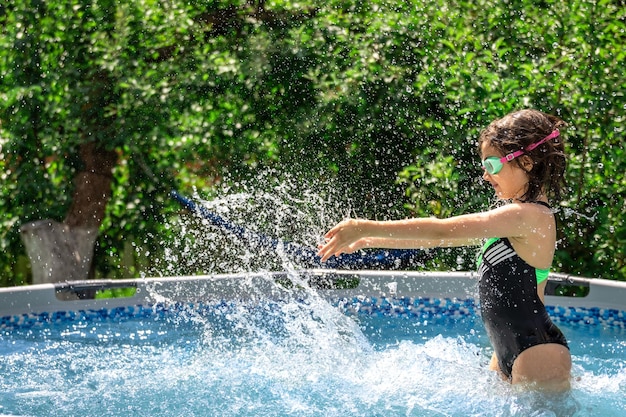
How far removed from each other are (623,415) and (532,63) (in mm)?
2827

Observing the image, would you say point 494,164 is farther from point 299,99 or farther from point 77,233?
point 77,233

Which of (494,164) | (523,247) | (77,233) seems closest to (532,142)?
(494,164)

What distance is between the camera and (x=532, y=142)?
11.1ft

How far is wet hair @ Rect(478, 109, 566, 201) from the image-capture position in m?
3.37

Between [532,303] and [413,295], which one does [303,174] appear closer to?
[413,295]

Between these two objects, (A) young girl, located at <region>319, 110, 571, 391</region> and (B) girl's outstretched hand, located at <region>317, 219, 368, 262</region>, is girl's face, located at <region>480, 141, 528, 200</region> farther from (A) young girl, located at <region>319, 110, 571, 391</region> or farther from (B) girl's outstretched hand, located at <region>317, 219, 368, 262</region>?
(B) girl's outstretched hand, located at <region>317, 219, 368, 262</region>

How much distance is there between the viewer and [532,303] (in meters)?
3.39

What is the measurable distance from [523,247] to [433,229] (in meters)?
0.48

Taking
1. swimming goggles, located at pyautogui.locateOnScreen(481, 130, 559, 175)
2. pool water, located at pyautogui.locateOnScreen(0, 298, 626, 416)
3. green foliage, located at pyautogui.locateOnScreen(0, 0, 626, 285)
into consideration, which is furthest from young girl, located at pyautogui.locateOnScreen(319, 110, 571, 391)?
green foliage, located at pyautogui.locateOnScreen(0, 0, 626, 285)

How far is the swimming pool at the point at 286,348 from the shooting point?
369 cm

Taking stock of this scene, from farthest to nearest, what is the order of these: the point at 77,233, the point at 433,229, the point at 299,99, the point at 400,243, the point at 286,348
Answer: the point at 77,233
the point at 299,99
the point at 286,348
the point at 400,243
the point at 433,229

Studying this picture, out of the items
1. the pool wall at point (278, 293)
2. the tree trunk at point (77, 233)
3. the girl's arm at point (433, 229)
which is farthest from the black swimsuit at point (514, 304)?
the tree trunk at point (77, 233)

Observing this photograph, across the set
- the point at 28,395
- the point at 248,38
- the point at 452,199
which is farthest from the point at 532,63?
the point at 28,395

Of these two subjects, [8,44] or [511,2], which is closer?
[511,2]
